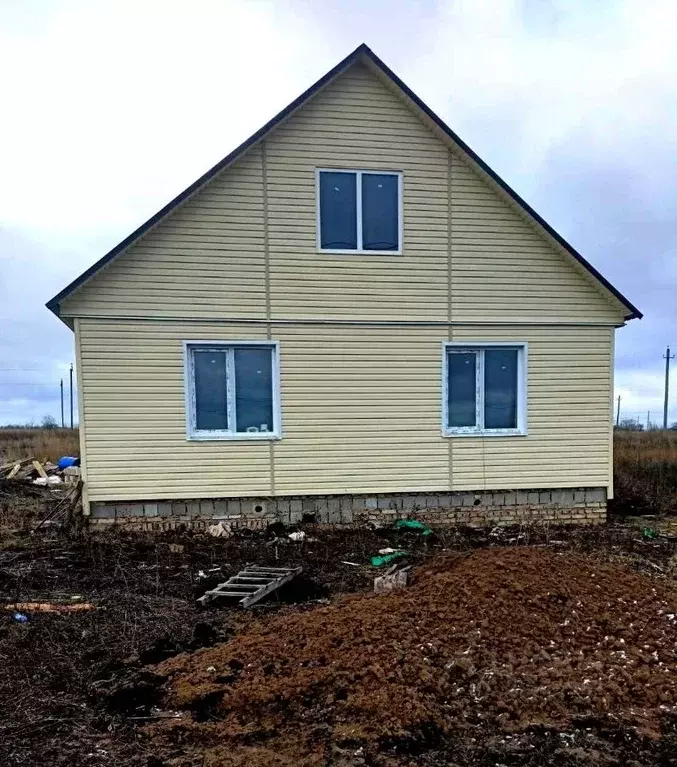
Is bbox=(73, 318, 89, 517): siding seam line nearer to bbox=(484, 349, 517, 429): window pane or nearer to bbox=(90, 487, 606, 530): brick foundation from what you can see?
bbox=(90, 487, 606, 530): brick foundation

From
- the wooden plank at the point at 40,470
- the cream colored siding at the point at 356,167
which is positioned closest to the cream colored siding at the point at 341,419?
the cream colored siding at the point at 356,167

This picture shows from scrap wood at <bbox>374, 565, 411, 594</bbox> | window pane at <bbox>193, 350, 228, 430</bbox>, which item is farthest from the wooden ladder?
window pane at <bbox>193, 350, 228, 430</bbox>

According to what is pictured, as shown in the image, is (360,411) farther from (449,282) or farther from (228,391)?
(449,282)

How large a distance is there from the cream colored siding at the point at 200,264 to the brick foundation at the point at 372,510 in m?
2.99

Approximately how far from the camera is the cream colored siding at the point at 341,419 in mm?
8016

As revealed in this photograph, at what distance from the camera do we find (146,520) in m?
8.16

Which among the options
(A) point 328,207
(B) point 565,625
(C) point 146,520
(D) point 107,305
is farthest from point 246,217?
(B) point 565,625

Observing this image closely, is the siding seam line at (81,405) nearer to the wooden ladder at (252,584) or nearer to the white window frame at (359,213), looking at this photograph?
the wooden ladder at (252,584)

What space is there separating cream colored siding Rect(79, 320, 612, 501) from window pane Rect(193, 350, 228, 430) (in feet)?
0.94

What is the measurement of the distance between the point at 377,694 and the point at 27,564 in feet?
18.0

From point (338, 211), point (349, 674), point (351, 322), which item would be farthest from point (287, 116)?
point (349, 674)

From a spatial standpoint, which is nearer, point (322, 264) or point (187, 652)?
point (187, 652)

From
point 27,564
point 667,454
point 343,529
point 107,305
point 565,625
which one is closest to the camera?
point 565,625

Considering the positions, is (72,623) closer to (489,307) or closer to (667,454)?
(489,307)
